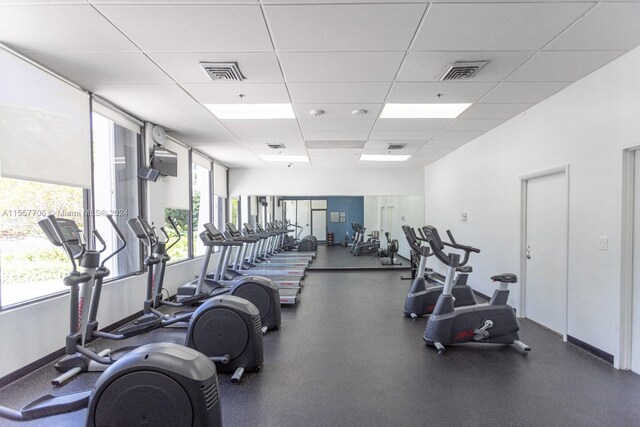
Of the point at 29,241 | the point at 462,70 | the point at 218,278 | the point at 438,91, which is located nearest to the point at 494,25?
the point at 462,70

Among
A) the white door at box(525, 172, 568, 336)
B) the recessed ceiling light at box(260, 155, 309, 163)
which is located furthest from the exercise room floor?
the recessed ceiling light at box(260, 155, 309, 163)

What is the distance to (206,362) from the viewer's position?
192 cm

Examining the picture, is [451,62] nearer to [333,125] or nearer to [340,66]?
[340,66]

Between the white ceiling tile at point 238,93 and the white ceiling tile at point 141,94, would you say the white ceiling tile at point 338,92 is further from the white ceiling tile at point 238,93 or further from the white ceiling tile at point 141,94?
the white ceiling tile at point 141,94

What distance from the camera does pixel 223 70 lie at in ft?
11.0

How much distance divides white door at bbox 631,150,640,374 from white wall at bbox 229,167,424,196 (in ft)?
20.5

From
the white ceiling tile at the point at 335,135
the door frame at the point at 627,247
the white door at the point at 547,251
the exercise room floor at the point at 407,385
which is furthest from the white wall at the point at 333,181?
the door frame at the point at 627,247

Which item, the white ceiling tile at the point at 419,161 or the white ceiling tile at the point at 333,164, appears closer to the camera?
the white ceiling tile at the point at 419,161

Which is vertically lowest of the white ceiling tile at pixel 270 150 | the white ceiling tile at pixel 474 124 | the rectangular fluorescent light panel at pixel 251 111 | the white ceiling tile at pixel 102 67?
the white ceiling tile at pixel 270 150

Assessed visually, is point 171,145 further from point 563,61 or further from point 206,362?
point 563,61

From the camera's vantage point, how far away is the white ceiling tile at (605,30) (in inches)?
95.8

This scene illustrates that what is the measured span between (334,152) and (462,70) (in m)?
4.13

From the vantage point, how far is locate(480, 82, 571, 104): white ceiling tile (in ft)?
12.4

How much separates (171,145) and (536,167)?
18.2 ft
